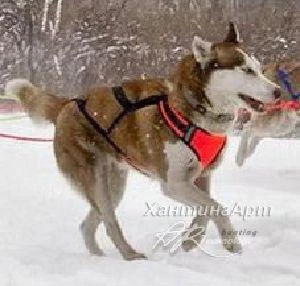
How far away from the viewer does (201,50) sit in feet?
11.8

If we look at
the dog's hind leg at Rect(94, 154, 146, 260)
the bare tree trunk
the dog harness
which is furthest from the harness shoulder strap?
the bare tree trunk

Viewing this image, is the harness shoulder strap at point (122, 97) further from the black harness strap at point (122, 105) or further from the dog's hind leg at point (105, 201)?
the dog's hind leg at point (105, 201)

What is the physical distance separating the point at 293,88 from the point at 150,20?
28.3 ft

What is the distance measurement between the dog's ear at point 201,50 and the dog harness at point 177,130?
25 cm

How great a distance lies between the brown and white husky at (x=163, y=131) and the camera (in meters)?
3.61

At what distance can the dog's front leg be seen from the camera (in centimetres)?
→ 359

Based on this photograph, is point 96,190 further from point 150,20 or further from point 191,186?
point 150,20

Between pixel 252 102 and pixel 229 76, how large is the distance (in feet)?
0.54

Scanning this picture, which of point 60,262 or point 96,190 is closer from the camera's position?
point 60,262

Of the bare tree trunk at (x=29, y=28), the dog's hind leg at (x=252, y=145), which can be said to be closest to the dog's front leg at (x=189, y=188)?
the dog's hind leg at (x=252, y=145)

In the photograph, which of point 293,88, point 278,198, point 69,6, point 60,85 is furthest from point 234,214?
point 69,6

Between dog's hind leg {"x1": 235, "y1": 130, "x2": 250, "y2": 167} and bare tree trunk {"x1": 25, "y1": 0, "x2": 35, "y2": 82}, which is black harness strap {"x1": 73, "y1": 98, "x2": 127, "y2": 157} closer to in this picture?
dog's hind leg {"x1": 235, "y1": 130, "x2": 250, "y2": 167}

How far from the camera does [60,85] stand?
14656mm

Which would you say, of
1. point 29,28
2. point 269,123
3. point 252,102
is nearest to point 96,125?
point 252,102
